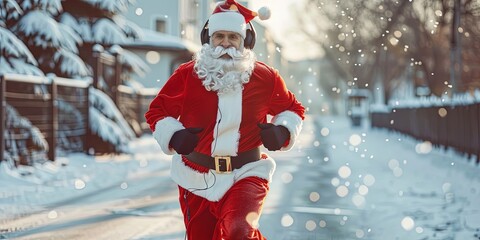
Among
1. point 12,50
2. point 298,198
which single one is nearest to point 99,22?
point 12,50

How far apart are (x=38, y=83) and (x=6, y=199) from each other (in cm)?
509

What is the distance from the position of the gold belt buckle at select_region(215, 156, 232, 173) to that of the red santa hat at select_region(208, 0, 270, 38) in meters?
0.75

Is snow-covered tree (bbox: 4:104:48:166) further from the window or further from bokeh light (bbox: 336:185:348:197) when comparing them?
the window

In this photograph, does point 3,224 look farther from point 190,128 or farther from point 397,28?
point 397,28

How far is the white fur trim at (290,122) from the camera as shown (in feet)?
14.4

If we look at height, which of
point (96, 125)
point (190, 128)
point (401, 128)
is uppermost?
point (190, 128)

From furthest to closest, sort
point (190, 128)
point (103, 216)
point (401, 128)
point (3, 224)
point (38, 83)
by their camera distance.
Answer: point (401, 128) → point (38, 83) → point (103, 216) → point (3, 224) → point (190, 128)

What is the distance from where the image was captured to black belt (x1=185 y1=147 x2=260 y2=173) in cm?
425

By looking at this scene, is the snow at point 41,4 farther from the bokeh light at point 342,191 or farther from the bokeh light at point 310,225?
the bokeh light at point 310,225

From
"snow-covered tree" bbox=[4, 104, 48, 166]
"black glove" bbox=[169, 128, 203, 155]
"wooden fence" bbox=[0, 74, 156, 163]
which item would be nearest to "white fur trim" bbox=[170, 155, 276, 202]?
"black glove" bbox=[169, 128, 203, 155]

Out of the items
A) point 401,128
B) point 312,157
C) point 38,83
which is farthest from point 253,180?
point 401,128

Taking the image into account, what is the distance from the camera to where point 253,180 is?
423 centimetres

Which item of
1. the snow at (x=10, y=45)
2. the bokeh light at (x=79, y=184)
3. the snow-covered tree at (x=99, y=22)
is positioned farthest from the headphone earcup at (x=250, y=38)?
the snow-covered tree at (x=99, y=22)

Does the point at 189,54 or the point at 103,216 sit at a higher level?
the point at 103,216
